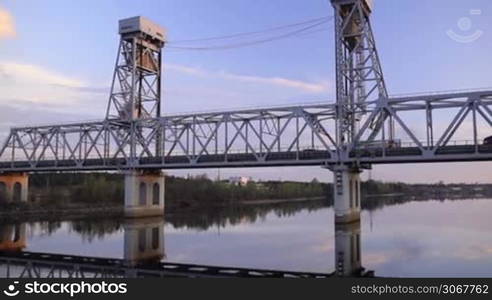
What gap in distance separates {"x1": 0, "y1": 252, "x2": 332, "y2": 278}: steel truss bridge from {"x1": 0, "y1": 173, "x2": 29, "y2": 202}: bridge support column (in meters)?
49.8

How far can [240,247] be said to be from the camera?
33.2 meters

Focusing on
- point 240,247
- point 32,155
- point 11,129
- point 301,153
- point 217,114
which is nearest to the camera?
point 240,247

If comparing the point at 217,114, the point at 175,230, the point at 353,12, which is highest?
the point at 353,12

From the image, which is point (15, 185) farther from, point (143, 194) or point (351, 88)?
point (351, 88)

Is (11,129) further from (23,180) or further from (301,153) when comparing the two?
(301,153)

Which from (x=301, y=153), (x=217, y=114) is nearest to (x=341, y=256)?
(x=301, y=153)

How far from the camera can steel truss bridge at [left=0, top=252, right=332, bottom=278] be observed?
2283 centimetres

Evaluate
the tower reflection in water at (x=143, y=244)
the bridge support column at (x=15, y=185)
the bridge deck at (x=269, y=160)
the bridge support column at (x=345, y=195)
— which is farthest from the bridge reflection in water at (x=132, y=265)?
the bridge support column at (x=15, y=185)

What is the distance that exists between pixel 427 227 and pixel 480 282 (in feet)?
113

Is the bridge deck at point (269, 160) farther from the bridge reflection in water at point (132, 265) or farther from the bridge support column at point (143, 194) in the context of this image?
the bridge reflection in water at point (132, 265)

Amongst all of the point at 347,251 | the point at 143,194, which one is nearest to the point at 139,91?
the point at 143,194

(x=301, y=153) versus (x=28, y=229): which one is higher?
(x=301, y=153)

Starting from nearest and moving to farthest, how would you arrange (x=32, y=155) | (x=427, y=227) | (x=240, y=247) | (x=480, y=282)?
(x=480, y=282) → (x=240, y=247) → (x=427, y=227) → (x=32, y=155)

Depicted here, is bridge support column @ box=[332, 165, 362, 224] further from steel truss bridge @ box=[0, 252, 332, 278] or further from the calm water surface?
steel truss bridge @ box=[0, 252, 332, 278]
